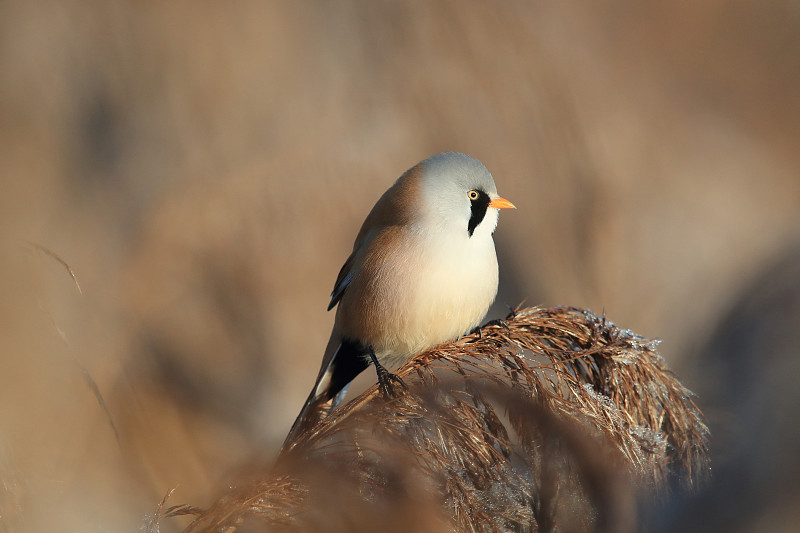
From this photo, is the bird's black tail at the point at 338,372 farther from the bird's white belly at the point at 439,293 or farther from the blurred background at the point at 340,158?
the blurred background at the point at 340,158

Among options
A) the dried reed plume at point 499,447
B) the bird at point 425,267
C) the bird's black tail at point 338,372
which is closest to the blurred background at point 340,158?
the bird's black tail at point 338,372

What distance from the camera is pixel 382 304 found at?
195 cm

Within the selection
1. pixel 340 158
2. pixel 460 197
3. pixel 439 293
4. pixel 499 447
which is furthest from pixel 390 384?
pixel 340 158

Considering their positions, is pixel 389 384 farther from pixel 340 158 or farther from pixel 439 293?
pixel 340 158

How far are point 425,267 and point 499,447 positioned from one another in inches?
26.1

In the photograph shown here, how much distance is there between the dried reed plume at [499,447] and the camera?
1068 millimetres

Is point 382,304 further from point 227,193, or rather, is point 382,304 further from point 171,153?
point 171,153

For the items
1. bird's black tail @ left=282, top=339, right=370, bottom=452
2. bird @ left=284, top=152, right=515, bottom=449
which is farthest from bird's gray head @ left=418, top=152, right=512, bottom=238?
bird's black tail @ left=282, top=339, right=370, bottom=452

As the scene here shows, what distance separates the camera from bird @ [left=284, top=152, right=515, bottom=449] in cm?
188

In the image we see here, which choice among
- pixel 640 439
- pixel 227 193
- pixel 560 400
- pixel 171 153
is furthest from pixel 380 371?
pixel 171 153

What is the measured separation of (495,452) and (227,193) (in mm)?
3773

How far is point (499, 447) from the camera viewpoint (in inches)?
52.3

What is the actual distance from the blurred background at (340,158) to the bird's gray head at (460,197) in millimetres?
2774

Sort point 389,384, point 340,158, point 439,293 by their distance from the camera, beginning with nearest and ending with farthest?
point 389,384, point 439,293, point 340,158
